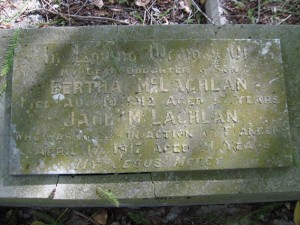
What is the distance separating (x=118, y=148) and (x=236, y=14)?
1.75 metres

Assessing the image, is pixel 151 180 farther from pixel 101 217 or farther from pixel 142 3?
pixel 142 3

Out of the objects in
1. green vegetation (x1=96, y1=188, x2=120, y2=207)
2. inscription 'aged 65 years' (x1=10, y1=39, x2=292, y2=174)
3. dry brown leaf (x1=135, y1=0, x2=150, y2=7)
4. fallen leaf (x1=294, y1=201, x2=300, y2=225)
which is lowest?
fallen leaf (x1=294, y1=201, x2=300, y2=225)

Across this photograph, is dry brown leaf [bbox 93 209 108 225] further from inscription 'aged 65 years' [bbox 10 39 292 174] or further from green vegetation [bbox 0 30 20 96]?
green vegetation [bbox 0 30 20 96]

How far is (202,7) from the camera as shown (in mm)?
3111

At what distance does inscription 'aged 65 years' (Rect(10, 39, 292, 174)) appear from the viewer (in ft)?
6.93

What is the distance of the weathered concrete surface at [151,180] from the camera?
84.4 inches

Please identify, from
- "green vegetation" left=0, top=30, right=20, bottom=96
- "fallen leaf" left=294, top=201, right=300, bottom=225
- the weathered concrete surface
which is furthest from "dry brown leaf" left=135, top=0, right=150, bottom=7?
"fallen leaf" left=294, top=201, right=300, bottom=225

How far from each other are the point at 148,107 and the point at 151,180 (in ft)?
1.51

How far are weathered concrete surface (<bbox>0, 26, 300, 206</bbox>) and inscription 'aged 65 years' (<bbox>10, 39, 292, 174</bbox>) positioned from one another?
0.07 meters

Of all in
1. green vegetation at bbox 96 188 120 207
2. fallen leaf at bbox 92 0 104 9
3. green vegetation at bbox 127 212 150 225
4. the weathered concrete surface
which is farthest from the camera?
fallen leaf at bbox 92 0 104 9

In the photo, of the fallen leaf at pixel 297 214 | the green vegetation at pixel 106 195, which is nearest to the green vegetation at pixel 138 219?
the green vegetation at pixel 106 195

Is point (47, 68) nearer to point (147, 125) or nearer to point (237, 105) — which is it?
point (147, 125)

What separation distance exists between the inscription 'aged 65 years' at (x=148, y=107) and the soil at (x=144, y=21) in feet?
2.04

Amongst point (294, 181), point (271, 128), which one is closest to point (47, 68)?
point (271, 128)
